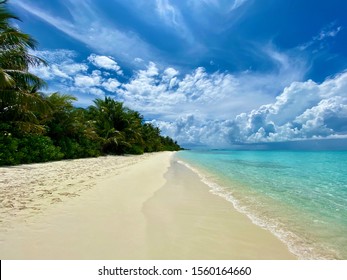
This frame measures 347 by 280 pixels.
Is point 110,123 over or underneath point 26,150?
over

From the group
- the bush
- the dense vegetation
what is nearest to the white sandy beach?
the bush

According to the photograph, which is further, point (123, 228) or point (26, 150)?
point (26, 150)

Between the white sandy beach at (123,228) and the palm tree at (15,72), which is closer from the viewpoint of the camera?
the white sandy beach at (123,228)

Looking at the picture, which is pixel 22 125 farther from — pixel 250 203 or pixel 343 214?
pixel 343 214

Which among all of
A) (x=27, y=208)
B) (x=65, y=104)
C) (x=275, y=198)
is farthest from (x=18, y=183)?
(x=65, y=104)

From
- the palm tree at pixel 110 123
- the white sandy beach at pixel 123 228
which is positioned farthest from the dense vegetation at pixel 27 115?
the white sandy beach at pixel 123 228

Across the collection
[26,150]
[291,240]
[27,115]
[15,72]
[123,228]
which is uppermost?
[15,72]

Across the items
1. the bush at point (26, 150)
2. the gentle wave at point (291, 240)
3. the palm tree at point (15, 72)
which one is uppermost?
the palm tree at point (15, 72)

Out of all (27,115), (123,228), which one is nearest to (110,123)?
(27,115)

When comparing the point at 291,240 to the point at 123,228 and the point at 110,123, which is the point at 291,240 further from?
the point at 110,123

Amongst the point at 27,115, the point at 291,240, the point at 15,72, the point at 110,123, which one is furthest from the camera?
the point at 110,123

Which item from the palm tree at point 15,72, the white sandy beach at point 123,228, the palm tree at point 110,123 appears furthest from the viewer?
the palm tree at point 110,123

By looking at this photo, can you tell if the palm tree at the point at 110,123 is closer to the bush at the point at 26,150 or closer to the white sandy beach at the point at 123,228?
the bush at the point at 26,150

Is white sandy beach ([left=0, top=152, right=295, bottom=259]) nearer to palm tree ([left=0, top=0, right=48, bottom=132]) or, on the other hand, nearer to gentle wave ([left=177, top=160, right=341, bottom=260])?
gentle wave ([left=177, top=160, right=341, bottom=260])
